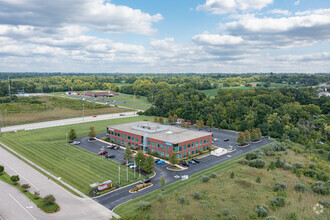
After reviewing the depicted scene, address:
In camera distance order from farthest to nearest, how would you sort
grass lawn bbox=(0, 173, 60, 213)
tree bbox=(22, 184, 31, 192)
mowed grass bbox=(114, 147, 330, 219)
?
tree bbox=(22, 184, 31, 192) < grass lawn bbox=(0, 173, 60, 213) < mowed grass bbox=(114, 147, 330, 219)

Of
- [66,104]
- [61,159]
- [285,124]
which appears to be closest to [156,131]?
[61,159]

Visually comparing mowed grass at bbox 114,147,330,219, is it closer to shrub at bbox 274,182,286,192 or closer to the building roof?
shrub at bbox 274,182,286,192

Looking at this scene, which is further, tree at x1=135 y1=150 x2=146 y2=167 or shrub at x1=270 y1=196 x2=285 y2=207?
tree at x1=135 y1=150 x2=146 y2=167

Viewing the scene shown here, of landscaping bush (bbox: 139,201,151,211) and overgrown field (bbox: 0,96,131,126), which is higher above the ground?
overgrown field (bbox: 0,96,131,126)

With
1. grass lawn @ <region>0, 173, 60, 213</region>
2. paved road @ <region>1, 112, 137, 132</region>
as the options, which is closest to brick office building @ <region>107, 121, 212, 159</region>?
grass lawn @ <region>0, 173, 60, 213</region>

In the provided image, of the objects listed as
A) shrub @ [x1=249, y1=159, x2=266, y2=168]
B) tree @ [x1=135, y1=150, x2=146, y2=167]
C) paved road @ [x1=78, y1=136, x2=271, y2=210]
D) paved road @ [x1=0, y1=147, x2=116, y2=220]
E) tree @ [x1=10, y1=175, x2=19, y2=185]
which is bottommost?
paved road @ [x1=0, y1=147, x2=116, y2=220]

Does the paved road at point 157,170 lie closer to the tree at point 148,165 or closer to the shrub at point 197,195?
the tree at point 148,165

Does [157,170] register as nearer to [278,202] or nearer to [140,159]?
[140,159]

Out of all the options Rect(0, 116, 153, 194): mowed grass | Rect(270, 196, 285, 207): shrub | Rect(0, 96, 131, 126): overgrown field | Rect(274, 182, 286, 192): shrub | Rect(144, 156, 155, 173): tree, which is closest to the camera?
Rect(270, 196, 285, 207): shrub
